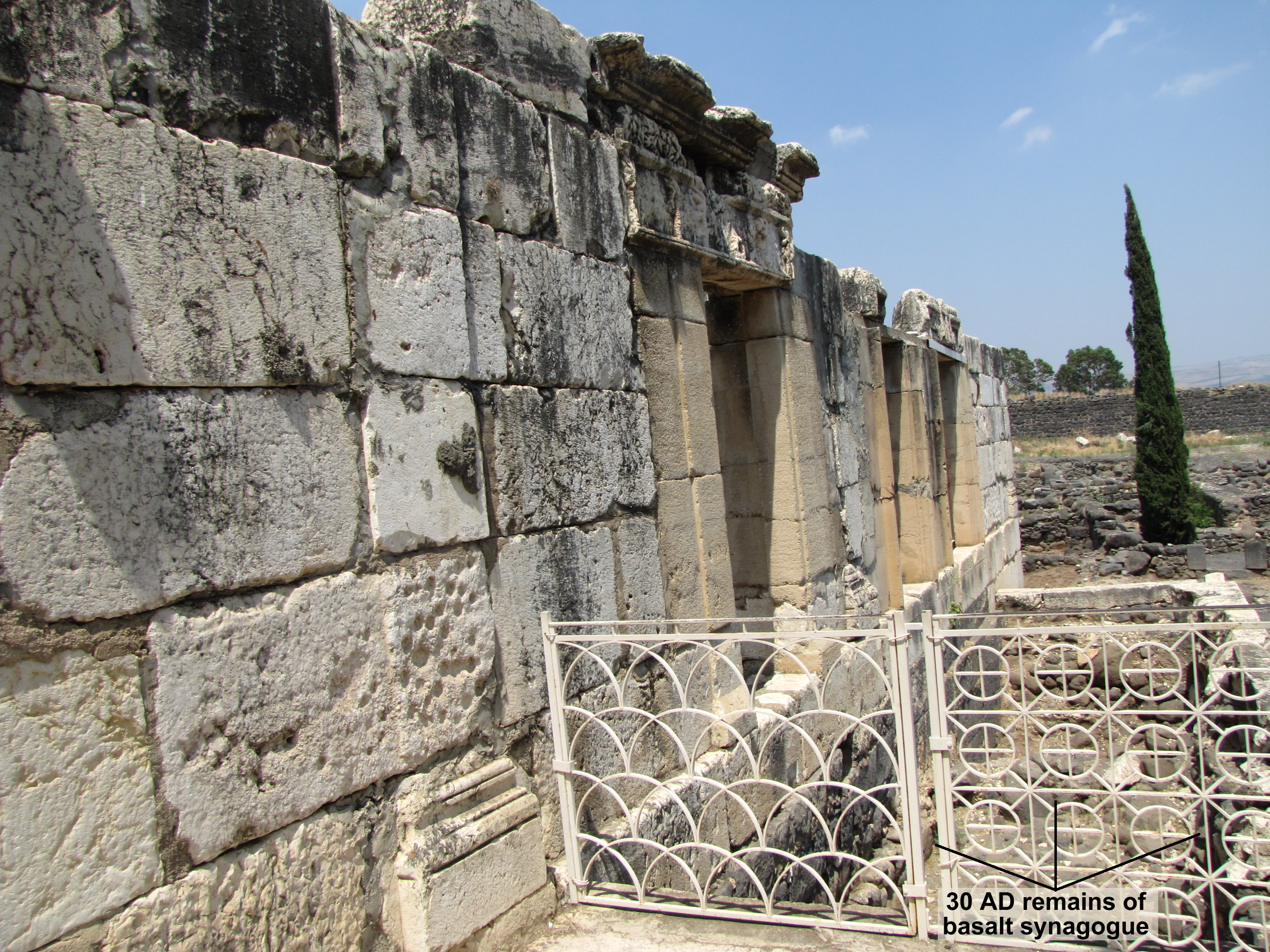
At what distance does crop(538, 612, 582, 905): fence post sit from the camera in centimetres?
323

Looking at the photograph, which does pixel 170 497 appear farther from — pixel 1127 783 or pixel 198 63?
pixel 1127 783

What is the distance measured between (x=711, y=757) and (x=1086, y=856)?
181cm

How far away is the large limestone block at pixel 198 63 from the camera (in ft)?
7.06

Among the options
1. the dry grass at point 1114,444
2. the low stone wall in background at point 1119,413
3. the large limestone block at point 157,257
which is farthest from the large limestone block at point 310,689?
the low stone wall in background at point 1119,413

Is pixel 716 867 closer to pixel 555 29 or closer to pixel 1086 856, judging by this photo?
pixel 1086 856

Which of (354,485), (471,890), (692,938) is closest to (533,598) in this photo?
(354,485)

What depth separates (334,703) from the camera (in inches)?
105

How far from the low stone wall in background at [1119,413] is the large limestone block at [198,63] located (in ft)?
117

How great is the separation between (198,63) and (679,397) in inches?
101

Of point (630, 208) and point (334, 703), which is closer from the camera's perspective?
point (334, 703)

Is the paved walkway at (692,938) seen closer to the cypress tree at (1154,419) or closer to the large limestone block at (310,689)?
the large limestone block at (310,689)

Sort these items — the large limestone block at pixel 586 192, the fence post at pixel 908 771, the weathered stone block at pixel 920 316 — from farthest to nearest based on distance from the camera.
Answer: the weathered stone block at pixel 920 316
the large limestone block at pixel 586 192
the fence post at pixel 908 771

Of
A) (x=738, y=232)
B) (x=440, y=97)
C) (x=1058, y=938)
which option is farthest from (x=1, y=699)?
(x=738, y=232)

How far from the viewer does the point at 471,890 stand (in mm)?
2842
